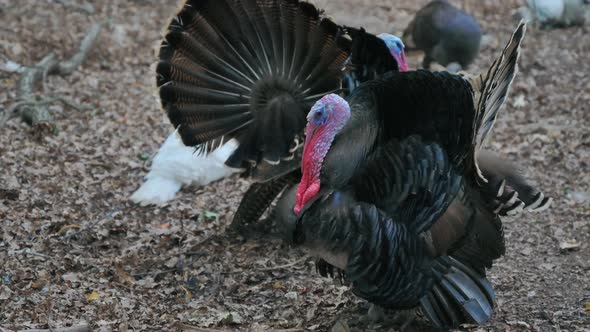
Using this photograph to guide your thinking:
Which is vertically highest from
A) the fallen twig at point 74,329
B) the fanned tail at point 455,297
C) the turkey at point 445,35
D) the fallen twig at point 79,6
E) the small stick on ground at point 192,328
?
the turkey at point 445,35

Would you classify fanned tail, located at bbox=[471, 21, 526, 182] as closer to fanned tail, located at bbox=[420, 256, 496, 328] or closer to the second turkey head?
fanned tail, located at bbox=[420, 256, 496, 328]

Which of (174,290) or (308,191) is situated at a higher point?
(308,191)

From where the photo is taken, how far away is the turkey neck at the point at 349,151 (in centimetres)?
369

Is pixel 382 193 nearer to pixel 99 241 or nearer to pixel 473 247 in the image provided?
pixel 473 247

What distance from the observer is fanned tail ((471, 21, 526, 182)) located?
3.73 meters

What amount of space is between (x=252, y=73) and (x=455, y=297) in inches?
74.1

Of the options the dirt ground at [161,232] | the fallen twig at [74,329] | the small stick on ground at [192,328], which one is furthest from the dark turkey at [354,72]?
the fallen twig at [74,329]

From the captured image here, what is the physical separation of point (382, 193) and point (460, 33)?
4.60 metres

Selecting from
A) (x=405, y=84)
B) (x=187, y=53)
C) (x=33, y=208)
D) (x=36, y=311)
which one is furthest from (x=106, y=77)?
(x=405, y=84)

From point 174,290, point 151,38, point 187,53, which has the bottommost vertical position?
point 174,290

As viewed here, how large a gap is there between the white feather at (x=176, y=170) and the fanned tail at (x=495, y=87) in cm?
244

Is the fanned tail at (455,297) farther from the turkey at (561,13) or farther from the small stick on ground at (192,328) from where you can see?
the turkey at (561,13)

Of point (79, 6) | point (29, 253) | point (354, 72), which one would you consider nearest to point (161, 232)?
point (29, 253)

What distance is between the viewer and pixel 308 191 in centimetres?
371
